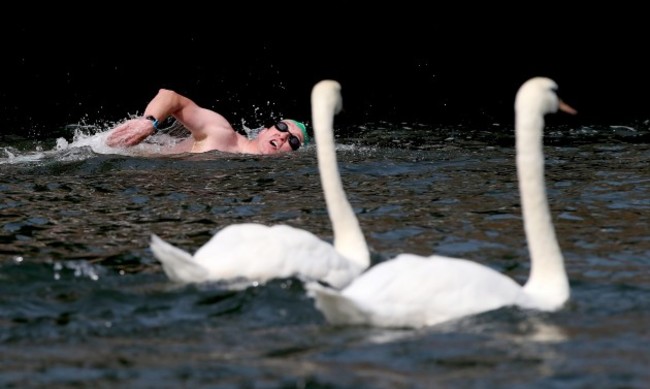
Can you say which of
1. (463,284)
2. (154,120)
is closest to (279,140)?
(154,120)

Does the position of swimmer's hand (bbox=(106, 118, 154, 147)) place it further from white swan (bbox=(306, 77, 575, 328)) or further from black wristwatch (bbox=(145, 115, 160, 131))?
white swan (bbox=(306, 77, 575, 328))

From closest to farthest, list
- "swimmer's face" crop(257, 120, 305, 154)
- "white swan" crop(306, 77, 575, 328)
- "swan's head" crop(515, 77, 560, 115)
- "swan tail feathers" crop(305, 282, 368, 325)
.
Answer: "swan tail feathers" crop(305, 282, 368, 325)
"white swan" crop(306, 77, 575, 328)
"swan's head" crop(515, 77, 560, 115)
"swimmer's face" crop(257, 120, 305, 154)

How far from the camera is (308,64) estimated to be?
2106 centimetres

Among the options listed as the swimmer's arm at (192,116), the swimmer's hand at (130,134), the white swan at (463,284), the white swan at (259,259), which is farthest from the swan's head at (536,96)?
the swimmer's arm at (192,116)

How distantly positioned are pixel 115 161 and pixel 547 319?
274 inches

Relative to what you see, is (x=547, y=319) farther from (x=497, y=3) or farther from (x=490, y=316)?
(x=497, y=3)

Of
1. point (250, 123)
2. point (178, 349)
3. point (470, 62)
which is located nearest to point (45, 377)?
point (178, 349)

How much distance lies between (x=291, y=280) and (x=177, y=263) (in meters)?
0.65

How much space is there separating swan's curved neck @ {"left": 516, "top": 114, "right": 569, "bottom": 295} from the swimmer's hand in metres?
6.63

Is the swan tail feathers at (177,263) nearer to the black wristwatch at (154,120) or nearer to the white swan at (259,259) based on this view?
the white swan at (259,259)

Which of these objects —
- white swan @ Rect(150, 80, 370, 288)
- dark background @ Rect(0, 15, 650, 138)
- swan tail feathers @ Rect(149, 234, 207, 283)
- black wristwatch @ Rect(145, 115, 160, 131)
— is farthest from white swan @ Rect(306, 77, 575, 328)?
dark background @ Rect(0, 15, 650, 138)

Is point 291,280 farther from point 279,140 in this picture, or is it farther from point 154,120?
point 279,140

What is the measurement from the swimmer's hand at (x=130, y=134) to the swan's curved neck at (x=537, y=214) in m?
6.63

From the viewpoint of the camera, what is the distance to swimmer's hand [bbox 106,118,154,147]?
1274 cm
